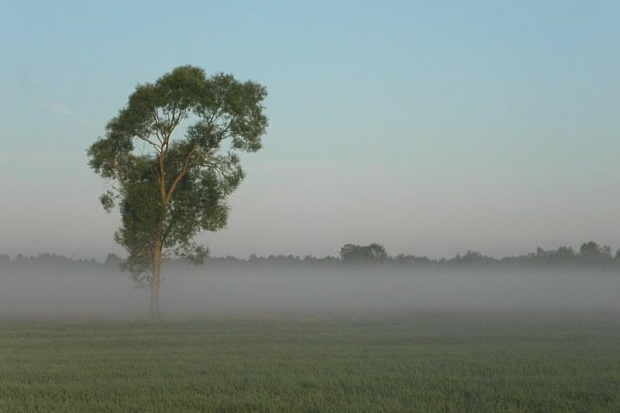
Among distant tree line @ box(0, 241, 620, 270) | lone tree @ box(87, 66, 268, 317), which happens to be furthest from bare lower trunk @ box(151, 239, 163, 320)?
distant tree line @ box(0, 241, 620, 270)

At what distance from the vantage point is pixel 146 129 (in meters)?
41.2

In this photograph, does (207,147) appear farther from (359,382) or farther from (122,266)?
(359,382)

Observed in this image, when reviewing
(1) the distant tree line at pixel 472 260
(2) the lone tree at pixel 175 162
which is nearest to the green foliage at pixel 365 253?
(1) the distant tree line at pixel 472 260

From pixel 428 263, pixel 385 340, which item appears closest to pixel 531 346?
pixel 385 340

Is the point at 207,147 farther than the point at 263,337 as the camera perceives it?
Yes

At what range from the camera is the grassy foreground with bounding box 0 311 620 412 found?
1503 centimetres

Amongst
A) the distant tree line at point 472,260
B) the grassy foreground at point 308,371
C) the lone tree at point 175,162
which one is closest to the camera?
the grassy foreground at point 308,371

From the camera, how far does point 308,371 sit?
18875 mm

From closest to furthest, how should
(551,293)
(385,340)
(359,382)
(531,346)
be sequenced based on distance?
(359,382), (531,346), (385,340), (551,293)

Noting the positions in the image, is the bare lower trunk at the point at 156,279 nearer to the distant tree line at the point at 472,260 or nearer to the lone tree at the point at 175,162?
the lone tree at the point at 175,162

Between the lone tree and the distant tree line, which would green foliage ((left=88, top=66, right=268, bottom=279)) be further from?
the distant tree line

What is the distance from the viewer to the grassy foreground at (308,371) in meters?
15.0

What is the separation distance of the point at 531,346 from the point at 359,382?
9.87m

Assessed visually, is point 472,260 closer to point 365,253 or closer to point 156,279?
point 365,253
